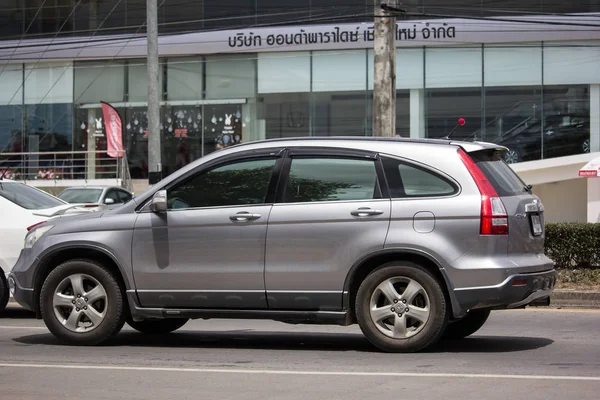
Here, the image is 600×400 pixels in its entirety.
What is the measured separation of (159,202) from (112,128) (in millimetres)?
26676

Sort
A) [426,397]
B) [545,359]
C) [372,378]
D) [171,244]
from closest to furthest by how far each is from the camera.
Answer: [426,397] → [372,378] → [545,359] → [171,244]

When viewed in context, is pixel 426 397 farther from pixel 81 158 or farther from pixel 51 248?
pixel 81 158

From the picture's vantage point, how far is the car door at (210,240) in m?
8.71

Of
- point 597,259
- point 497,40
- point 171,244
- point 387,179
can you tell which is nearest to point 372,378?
point 387,179

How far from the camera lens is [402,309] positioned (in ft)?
27.4

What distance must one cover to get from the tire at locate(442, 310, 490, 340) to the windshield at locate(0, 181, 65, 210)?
5.79 meters

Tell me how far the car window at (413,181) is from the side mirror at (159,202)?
1.94 meters

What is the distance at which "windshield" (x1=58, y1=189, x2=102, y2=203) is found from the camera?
80.4 ft

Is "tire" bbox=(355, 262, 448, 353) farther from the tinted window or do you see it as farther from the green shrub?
the green shrub

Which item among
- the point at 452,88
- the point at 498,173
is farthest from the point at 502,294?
the point at 452,88

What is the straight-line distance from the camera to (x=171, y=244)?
893cm

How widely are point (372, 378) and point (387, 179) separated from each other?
196cm

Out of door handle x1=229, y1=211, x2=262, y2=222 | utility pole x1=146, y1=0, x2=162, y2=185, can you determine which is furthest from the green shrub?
utility pole x1=146, y1=0, x2=162, y2=185

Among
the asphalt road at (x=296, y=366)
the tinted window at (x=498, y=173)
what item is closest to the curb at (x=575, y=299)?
the asphalt road at (x=296, y=366)
